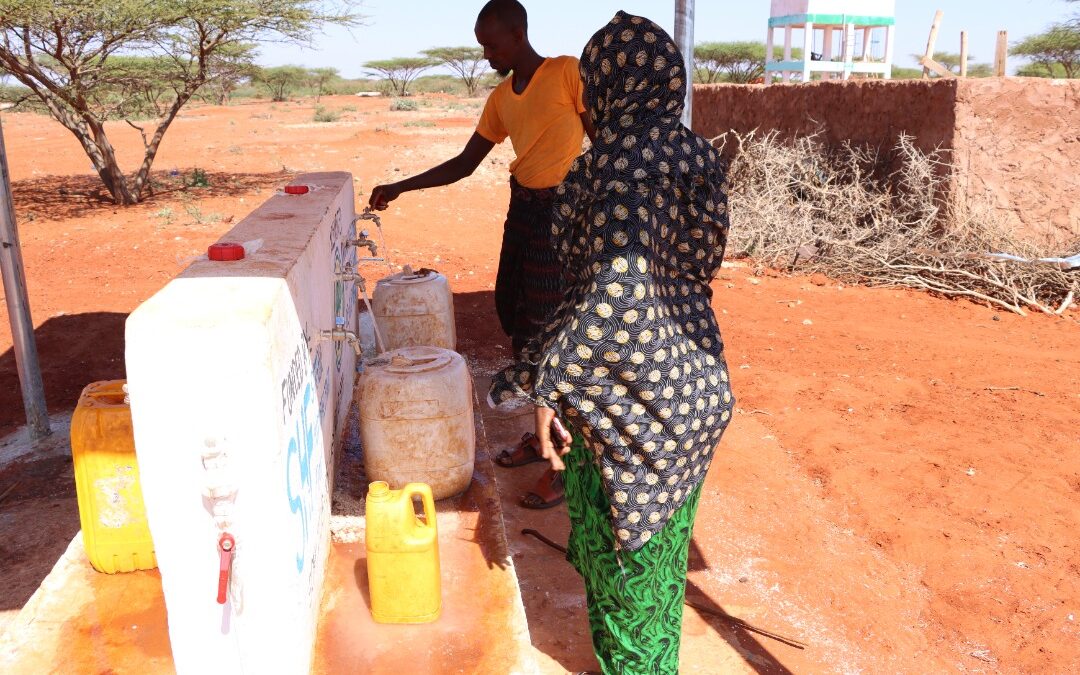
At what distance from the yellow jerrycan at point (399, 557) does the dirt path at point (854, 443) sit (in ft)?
2.73

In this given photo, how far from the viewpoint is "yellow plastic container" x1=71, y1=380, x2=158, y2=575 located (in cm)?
228

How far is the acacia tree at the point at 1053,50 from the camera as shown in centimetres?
2386

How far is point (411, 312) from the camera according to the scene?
3627 mm

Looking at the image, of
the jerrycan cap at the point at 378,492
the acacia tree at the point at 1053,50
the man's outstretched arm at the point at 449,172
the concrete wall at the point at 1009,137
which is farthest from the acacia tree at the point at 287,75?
the jerrycan cap at the point at 378,492

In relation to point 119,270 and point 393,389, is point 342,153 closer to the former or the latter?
point 119,270

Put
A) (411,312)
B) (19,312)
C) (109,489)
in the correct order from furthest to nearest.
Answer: (19,312), (411,312), (109,489)

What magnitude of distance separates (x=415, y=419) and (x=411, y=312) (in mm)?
1169

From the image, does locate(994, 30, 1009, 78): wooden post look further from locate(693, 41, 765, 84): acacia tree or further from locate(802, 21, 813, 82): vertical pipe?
locate(693, 41, 765, 84): acacia tree

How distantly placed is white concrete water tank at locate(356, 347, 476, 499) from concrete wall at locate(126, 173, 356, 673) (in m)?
0.52

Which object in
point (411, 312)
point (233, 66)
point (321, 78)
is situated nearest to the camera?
point (411, 312)

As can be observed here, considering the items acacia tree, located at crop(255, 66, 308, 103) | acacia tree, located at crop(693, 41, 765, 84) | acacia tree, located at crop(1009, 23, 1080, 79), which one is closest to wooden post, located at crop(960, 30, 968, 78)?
acacia tree, located at crop(1009, 23, 1080, 79)

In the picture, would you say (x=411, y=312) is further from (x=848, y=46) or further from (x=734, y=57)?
(x=734, y=57)

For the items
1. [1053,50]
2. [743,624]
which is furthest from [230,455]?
[1053,50]

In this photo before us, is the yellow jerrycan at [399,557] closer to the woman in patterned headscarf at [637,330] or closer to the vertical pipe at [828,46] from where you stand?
the woman in patterned headscarf at [637,330]
